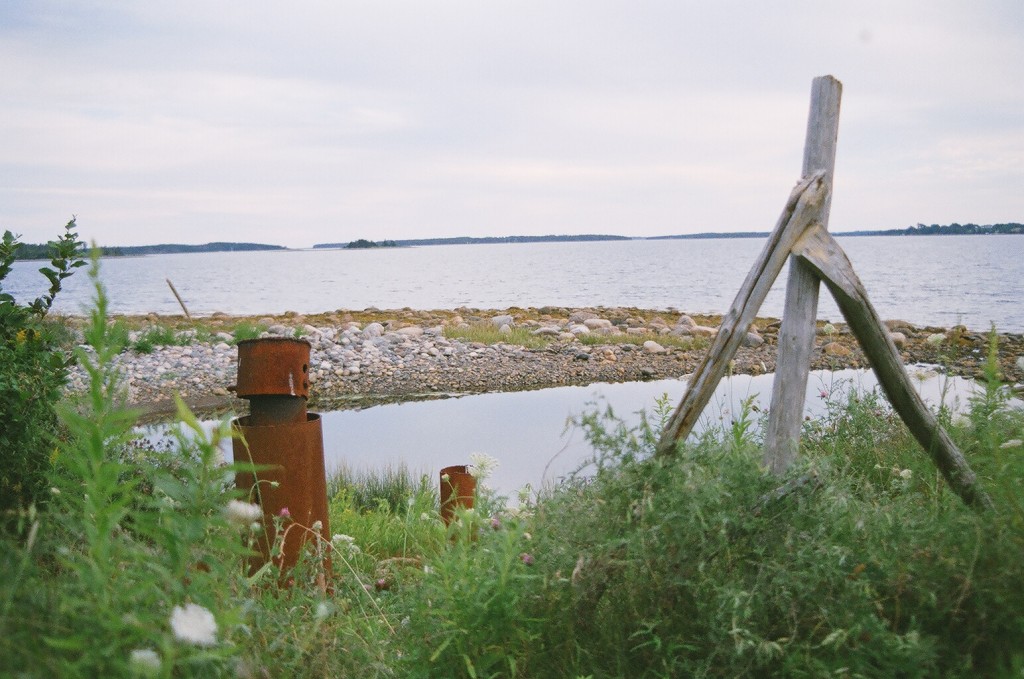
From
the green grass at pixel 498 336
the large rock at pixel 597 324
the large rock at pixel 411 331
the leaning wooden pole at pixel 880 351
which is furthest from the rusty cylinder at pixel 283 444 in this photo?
the large rock at pixel 597 324

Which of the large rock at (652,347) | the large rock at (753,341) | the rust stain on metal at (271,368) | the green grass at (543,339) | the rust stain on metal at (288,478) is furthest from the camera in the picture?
the green grass at (543,339)

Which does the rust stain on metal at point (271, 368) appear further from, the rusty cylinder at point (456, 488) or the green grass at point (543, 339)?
the green grass at point (543, 339)

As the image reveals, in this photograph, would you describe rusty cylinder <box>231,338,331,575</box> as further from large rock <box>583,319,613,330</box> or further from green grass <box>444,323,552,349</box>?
large rock <box>583,319,613,330</box>

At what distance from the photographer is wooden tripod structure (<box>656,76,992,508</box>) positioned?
348 cm

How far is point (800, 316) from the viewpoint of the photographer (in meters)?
3.60

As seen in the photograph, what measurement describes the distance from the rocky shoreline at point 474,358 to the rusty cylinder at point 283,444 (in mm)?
6260

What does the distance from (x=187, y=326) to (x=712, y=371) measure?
19.8 meters

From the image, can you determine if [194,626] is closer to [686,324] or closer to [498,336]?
[498,336]

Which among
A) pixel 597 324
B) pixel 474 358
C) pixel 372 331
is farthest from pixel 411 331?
pixel 597 324

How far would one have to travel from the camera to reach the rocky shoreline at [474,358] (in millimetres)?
12617

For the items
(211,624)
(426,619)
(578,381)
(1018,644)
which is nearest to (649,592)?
(426,619)

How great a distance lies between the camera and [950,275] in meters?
47.4

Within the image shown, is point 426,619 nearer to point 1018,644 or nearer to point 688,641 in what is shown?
Answer: point 688,641

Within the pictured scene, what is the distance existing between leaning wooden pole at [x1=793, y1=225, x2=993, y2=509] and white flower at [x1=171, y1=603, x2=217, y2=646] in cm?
283
